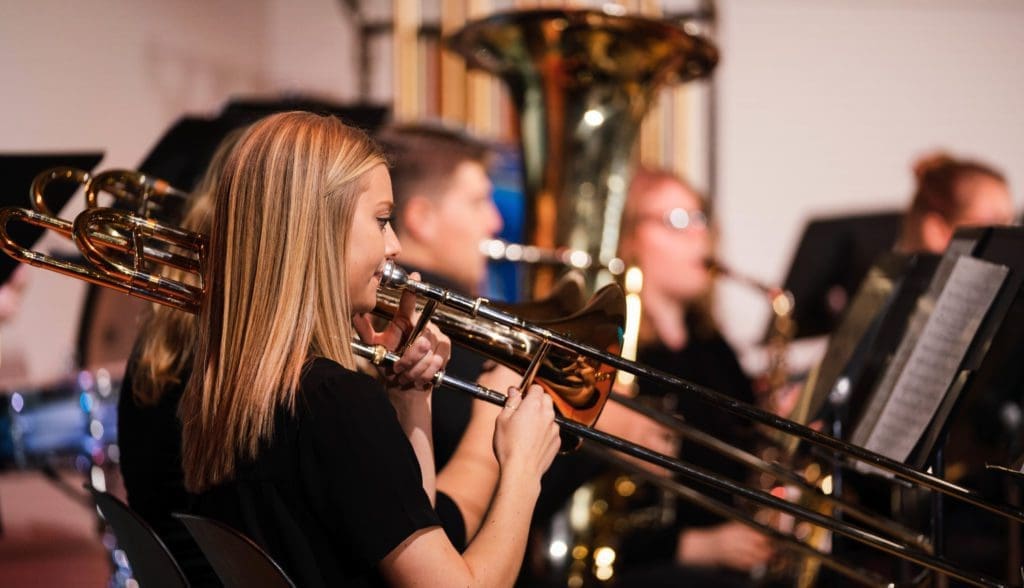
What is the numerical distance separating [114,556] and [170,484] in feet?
2.02

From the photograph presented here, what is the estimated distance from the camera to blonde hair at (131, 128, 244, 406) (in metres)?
1.68

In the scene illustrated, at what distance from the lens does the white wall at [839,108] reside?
491cm

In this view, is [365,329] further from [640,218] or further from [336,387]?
[640,218]

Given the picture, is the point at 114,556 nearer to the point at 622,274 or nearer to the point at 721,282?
the point at 622,274

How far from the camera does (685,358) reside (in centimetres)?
339

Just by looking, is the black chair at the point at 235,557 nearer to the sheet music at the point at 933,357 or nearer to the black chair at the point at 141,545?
the black chair at the point at 141,545

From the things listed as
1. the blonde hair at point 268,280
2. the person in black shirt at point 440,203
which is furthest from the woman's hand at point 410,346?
the person in black shirt at point 440,203

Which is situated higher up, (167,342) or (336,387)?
(336,387)

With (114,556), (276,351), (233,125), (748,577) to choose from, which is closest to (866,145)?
(748,577)

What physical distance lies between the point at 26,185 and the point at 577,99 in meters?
1.53

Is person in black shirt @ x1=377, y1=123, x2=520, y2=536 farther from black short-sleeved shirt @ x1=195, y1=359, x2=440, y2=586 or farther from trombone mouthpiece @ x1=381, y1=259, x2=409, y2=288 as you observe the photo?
black short-sleeved shirt @ x1=195, y1=359, x2=440, y2=586

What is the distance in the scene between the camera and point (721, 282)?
5004mm

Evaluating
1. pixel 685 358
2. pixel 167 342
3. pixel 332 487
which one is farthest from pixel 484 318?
pixel 685 358

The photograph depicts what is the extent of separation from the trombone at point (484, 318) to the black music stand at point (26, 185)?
0.26 m
